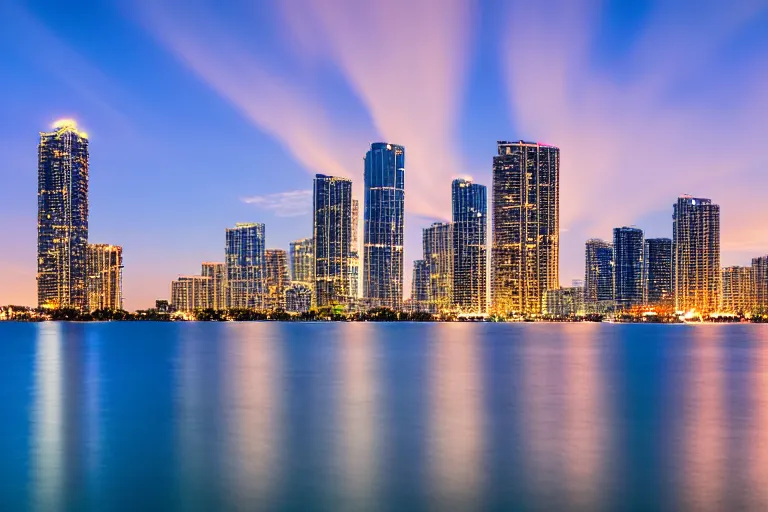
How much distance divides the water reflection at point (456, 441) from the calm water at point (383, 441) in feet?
0.37

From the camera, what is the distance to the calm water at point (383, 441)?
21719 mm

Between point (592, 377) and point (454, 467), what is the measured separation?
127 feet

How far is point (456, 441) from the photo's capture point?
30516mm

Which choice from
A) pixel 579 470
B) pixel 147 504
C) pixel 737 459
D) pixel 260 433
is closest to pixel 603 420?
pixel 737 459

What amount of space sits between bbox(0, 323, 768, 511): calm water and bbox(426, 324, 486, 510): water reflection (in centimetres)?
11

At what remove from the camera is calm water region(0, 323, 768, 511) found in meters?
21.7

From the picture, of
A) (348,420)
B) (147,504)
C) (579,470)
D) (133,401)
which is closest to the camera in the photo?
(147,504)

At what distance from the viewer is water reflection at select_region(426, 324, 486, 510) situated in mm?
21750

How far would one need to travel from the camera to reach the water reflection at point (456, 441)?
21.8 meters

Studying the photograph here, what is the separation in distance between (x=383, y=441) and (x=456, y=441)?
119 inches

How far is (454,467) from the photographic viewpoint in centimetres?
2523

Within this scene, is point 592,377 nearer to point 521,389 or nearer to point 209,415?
point 521,389

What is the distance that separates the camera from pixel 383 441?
30.5 metres

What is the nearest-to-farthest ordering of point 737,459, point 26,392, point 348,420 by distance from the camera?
point 737,459 < point 348,420 < point 26,392
